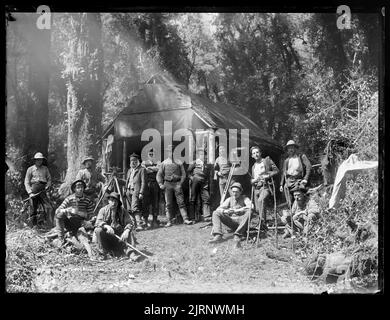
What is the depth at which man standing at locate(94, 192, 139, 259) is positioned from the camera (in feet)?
18.0

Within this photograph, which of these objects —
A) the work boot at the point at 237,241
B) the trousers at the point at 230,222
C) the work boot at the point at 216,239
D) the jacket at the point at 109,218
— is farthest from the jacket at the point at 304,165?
the jacket at the point at 109,218

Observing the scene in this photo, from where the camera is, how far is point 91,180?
5625 millimetres

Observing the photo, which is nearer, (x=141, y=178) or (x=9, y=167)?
(x=9, y=167)

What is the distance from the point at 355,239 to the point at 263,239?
0.98 m

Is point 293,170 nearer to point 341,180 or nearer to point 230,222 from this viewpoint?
point 341,180

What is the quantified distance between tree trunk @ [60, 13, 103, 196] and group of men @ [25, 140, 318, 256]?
0.55 feet

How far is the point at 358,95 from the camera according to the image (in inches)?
211

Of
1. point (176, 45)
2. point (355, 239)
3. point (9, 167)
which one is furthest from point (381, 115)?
point (9, 167)

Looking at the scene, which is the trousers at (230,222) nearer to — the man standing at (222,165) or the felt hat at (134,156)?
the man standing at (222,165)

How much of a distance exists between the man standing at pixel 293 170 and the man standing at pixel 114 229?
1.81 m

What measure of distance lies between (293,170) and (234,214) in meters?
0.84

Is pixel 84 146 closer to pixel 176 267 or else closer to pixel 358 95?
pixel 176 267

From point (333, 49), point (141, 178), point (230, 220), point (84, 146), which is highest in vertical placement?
point (333, 49)
